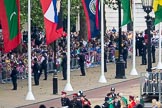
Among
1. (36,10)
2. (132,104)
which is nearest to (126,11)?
(36,10)

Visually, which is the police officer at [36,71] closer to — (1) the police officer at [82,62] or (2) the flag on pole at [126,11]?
(1) the police officer at [82,62]

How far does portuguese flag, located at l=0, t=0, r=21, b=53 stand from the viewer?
3152cm

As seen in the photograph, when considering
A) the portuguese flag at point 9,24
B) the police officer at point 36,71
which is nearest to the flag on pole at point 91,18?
the police officer at point 36,71

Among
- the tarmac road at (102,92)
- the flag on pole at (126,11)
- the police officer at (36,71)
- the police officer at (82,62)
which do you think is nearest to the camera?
the tarmac road at (102,92)

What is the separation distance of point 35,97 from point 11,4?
23.0 feet

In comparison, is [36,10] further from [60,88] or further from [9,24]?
[9,24]

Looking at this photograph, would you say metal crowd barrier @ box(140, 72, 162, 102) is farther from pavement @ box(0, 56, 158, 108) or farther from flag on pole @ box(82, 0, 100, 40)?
flag on pole @ box(82, 0, 100, 40)

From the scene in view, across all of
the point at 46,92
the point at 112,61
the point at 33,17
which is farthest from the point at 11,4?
the point at 112,61

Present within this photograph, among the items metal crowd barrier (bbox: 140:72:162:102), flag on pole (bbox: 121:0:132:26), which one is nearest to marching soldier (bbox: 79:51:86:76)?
flag on pole (bbox: 121:0:132:26)

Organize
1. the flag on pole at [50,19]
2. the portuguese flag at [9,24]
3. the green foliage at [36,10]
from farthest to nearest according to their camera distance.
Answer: the green foliage at [36,10] → the flag on pole at [50,19] → the portuguese flag at [9,24]

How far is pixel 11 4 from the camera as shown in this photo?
32094 millimetres

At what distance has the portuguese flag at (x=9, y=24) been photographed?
3152 centimetres

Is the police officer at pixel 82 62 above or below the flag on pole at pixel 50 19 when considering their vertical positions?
below

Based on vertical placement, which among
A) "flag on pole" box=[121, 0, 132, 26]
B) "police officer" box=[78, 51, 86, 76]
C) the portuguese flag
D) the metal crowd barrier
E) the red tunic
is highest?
"flag on pole" box=[121, 0, 132, 26]
